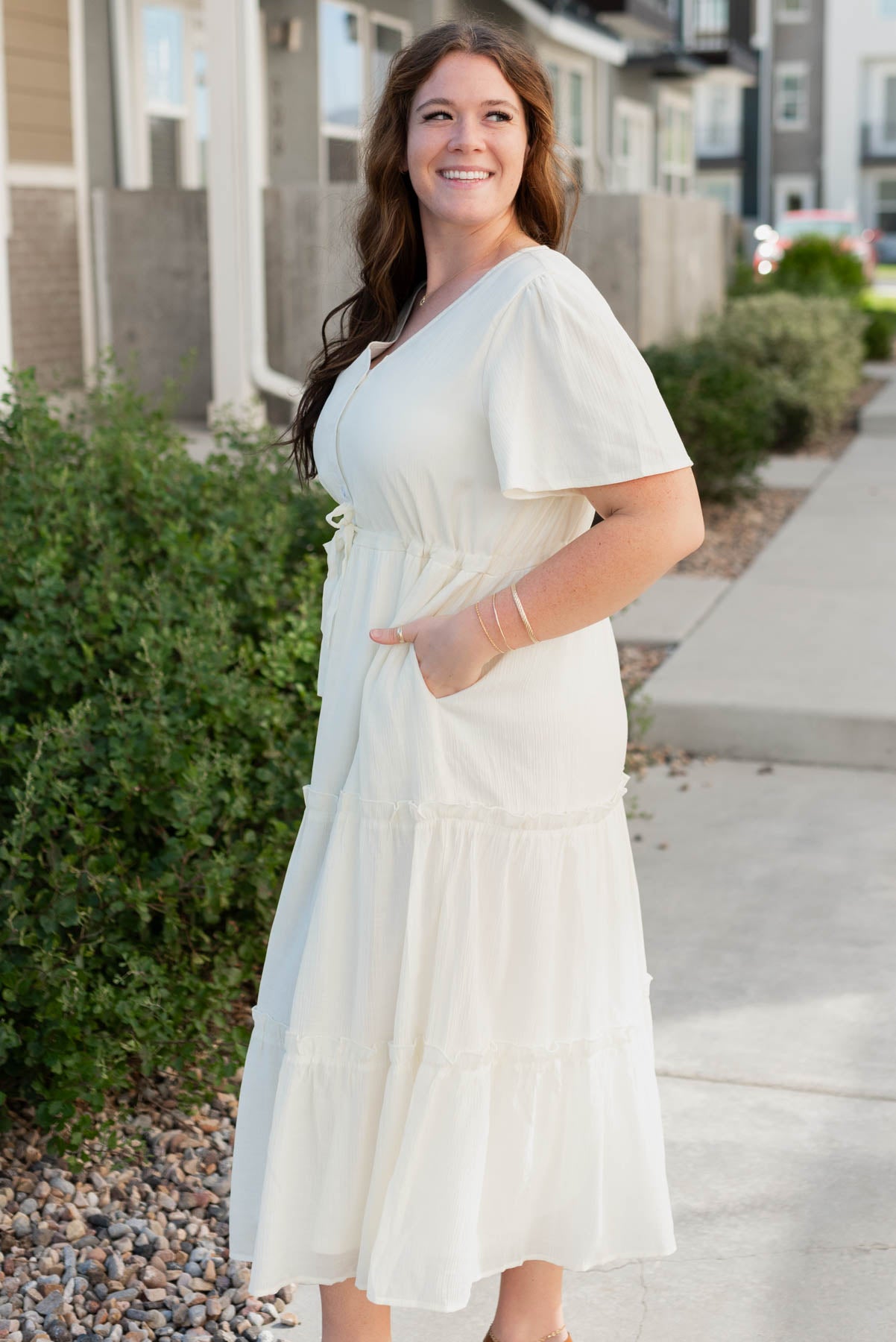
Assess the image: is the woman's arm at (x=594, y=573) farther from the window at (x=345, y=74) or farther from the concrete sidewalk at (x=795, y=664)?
the window at (x=345, y=74)

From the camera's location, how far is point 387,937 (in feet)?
6.76

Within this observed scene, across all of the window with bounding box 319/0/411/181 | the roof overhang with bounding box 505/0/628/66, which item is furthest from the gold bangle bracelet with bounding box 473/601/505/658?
the roof overhang with bounding box 505/0/628/66

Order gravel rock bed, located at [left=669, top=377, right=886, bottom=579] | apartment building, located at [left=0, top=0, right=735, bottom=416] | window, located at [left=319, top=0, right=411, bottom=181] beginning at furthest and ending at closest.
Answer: window, located at [left=319, top=0, right=411, bottom=181] → apartment building, located at [left=0, top=0, right=735, bottom=416] → gravel rock bed, located at [left=669, top=377, right=886, bottom=579]

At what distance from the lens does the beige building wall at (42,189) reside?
9.32 meters

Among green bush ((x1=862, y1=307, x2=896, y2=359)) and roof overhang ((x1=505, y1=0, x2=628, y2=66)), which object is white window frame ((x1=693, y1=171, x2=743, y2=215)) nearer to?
green bush ((x1=862, y1=307, x2=896, y2=359))

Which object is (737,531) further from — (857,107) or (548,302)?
(857,107)

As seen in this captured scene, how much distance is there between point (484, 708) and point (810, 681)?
159 inches

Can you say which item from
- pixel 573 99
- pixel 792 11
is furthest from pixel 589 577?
pixel 792 11

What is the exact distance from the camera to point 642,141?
22.2 meters

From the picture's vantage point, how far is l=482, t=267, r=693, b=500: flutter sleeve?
1.93 meters

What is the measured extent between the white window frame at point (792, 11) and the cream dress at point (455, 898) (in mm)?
54506

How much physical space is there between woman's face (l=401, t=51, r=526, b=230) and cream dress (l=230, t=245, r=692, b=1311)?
131 mm

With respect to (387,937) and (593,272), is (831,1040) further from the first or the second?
(593,272)

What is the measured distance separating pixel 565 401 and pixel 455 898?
65 centimetres
